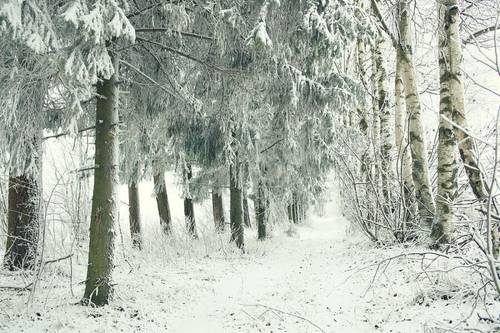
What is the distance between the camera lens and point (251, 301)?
19.9ft

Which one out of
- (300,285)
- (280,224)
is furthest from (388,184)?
(280,224)

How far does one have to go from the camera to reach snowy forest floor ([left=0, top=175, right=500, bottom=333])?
14.3 ft

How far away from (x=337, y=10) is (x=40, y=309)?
5.71 m

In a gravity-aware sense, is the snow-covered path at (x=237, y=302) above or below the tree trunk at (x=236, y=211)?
below

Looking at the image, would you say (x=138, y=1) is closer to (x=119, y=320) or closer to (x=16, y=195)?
(x=16, y=195)

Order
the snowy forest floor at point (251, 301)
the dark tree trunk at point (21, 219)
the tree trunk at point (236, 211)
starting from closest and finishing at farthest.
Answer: the snowy forest floor at point (251, 301)
the dark tree trunk at point (21, 219)
the tree trunk at point (236, 211)

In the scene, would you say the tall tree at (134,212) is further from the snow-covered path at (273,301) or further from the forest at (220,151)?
the snow-covered path at (273,301)

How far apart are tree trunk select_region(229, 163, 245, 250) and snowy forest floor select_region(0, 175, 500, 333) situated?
8.36 ft

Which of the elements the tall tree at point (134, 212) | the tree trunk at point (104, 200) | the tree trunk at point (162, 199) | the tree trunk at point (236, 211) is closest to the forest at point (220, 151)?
the tree trunk at point (104, 200)

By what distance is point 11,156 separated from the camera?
631cm

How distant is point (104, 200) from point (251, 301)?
2.66 metres

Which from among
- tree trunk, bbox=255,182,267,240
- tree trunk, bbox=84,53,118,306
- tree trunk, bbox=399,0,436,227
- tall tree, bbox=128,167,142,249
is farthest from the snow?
tree trunk, bbox=255,182,267,240

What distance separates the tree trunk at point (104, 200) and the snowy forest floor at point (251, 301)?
1.16 feet

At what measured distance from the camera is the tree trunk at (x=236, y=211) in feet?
37.9
